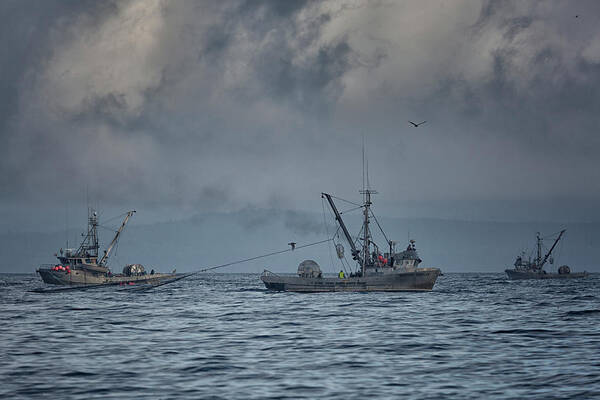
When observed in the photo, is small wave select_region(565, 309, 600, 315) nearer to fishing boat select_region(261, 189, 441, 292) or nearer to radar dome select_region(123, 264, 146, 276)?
fishing boat select_region(261, 189, 441, 292)

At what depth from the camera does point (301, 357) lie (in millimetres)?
36531

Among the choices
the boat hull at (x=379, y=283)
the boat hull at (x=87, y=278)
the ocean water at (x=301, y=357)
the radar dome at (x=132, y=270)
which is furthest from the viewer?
the radar dome at (x=132, y=270)

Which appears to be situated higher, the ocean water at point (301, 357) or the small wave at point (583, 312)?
the ocean water at point (301, 357)

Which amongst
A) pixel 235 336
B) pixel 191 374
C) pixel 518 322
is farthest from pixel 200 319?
pixel 191 374

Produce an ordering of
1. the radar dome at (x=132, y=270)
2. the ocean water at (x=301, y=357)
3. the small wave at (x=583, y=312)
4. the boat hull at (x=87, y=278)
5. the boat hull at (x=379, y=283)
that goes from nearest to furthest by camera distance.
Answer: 1. the ocean water at (x=301, y=357)
2. the small wave at (x=583, y=312)
3. the boat hull at (x=379, y=283)
4. the boat hull at (x=87, y=278)
5. the radar dome at (x=132, y=270)

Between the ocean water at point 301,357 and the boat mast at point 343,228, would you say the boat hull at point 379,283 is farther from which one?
the ocean water at point 301,357

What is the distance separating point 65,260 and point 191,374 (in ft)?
450

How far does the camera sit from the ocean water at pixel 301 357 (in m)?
27.3

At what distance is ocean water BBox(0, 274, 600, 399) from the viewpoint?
27297 mm

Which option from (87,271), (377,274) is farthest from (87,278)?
(377,274)

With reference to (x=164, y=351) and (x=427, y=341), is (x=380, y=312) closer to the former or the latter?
(x=427, y=341)

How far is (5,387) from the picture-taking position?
1100 inches

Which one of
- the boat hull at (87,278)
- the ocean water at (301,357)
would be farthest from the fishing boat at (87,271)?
the ocean water at (301,357)

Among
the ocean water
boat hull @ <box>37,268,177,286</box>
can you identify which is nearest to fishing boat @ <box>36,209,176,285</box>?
boat hull @ <box>37,268,177,286</box>
